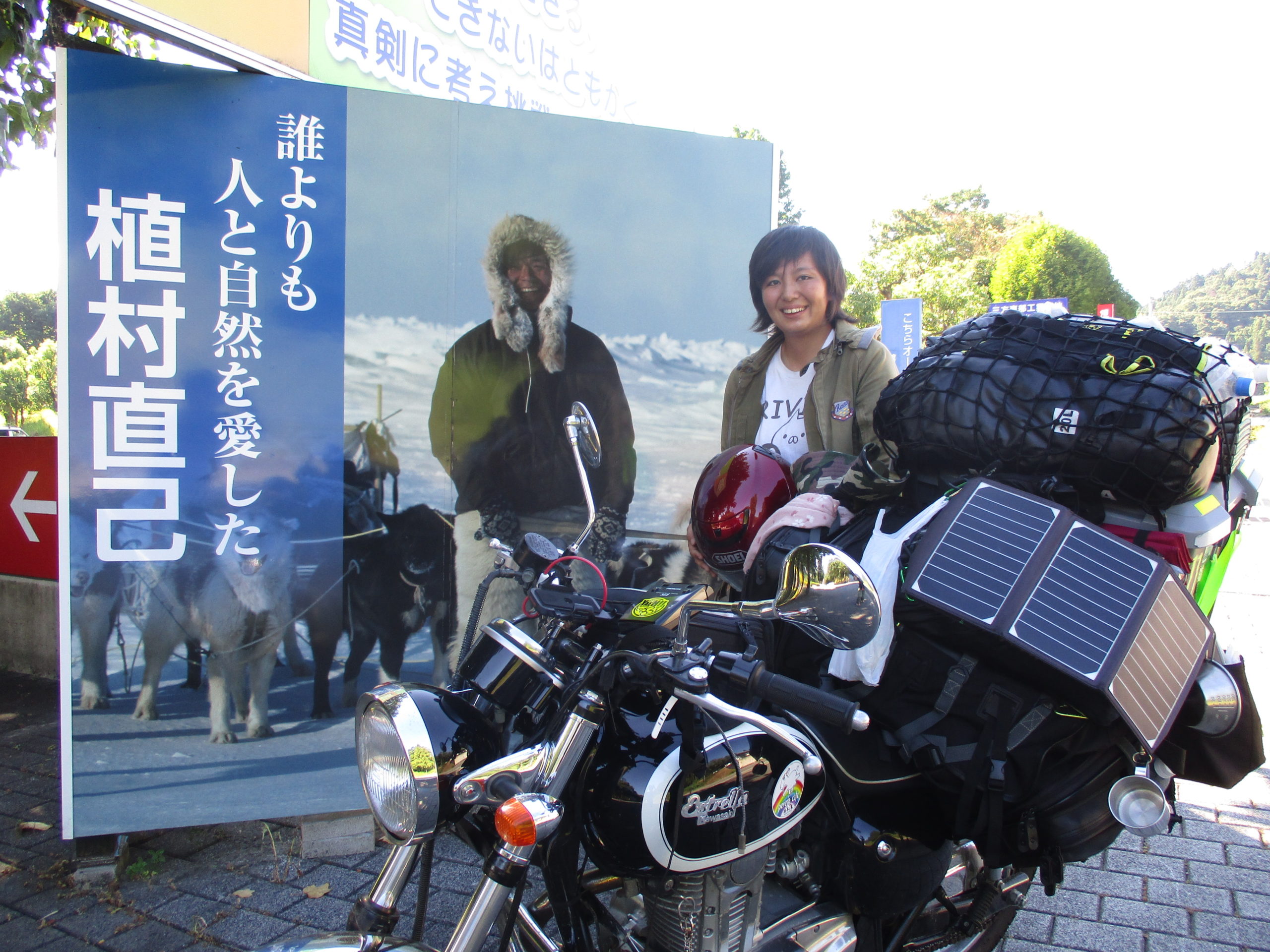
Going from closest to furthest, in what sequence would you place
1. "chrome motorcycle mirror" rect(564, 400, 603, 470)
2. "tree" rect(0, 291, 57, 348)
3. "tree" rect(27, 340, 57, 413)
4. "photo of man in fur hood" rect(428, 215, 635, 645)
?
"chrome motorcycle mirror" rect(564, 400, 603, 470) → "photo of man in fur hood" rect(428, 215, 635, 645) → "tree" rect(27, 340, 57, 413) → "tree" rect(0, 291, 57, 348)

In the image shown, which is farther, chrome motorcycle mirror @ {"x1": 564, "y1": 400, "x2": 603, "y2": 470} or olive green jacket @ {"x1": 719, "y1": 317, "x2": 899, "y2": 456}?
olive green jacket @ {"x1": 719, "y1": 317, "x2": 899, "y2": 456}

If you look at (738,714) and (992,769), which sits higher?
(738,714)

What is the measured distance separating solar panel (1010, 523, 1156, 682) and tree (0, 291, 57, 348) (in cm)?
1367

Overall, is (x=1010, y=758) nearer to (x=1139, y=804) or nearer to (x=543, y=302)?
(x=1139, y=804)

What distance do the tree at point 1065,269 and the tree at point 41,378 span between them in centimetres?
2088

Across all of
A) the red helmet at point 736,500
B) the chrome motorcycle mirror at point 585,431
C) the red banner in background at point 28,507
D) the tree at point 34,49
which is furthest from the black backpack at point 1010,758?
the red banner in background at point 28,507

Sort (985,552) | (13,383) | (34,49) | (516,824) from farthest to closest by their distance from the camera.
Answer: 1. (13,383)
2. (34,49)
3. (985,552)
4. (516,824)

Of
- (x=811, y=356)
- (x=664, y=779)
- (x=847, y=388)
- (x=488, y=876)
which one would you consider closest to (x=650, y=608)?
(x=664, y=779)

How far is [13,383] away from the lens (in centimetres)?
1334

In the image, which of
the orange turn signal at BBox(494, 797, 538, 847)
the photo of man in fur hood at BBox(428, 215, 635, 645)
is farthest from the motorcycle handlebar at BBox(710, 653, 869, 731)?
the photo of man in fur hood at BBox(428, 215, 635, 645)

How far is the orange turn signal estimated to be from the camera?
121cm

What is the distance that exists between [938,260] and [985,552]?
3434 centimetres

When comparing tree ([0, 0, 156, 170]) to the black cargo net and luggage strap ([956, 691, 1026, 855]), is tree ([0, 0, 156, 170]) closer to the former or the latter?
the black cargo net

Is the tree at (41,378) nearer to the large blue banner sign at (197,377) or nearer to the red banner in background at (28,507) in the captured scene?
the red banner in background at (28,507)
